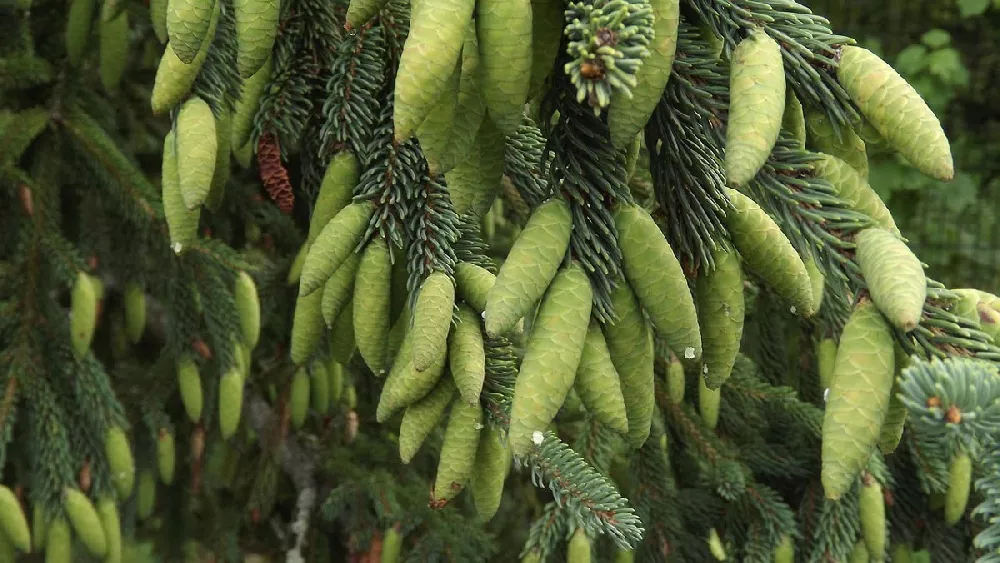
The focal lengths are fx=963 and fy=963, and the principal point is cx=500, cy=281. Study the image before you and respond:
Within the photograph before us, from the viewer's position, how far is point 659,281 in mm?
619

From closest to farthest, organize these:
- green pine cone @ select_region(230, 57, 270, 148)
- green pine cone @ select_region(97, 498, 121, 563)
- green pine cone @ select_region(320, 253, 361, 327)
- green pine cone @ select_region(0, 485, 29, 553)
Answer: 1. green pine cone @ select_region(320, 253, 361, 327)
2. green pine cone @ select_region(230, 57, 270, 148)
3. green pine cone @ select_region(0, 485, 29, 553)
4. green pine cone @ select_region(97, 498, 121, 563)

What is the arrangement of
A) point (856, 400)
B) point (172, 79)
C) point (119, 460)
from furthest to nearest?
1. point (119, 460)
2. point (172, 79)
3. point (856, 400)

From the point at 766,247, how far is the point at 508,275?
20 cm

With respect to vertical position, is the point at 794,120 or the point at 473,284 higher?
the point at 794,120

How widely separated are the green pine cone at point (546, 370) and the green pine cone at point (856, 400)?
15 cm

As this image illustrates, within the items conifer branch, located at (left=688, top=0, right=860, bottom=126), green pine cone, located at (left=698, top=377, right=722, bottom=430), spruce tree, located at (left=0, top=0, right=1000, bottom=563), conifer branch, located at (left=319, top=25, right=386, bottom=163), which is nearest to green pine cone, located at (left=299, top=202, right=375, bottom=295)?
spruce tree, located at (left=0, top=0, right=1000, bottom=563)

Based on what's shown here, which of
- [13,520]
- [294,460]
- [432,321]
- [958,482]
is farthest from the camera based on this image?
[294,460]

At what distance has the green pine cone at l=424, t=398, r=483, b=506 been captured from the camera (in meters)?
0.76

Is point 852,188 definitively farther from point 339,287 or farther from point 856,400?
point 339,287

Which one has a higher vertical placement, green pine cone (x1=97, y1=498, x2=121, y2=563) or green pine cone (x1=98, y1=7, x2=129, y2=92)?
green pine cone (x1=98, y1=7, x2=129, y2=92)

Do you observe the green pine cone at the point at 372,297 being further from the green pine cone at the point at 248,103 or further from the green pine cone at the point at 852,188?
the green pine cone at the point at 852,188

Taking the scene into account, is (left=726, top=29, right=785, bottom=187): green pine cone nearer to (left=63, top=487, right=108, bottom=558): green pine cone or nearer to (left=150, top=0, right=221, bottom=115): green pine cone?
(left=150, top=0, right=221, bottom=115): green pine cone

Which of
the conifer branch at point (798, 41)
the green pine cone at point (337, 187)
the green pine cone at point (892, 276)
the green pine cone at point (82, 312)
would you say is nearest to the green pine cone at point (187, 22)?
the green pine cone at point (337, 187)

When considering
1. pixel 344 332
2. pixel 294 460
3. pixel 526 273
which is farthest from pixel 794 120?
pixel 294 460
